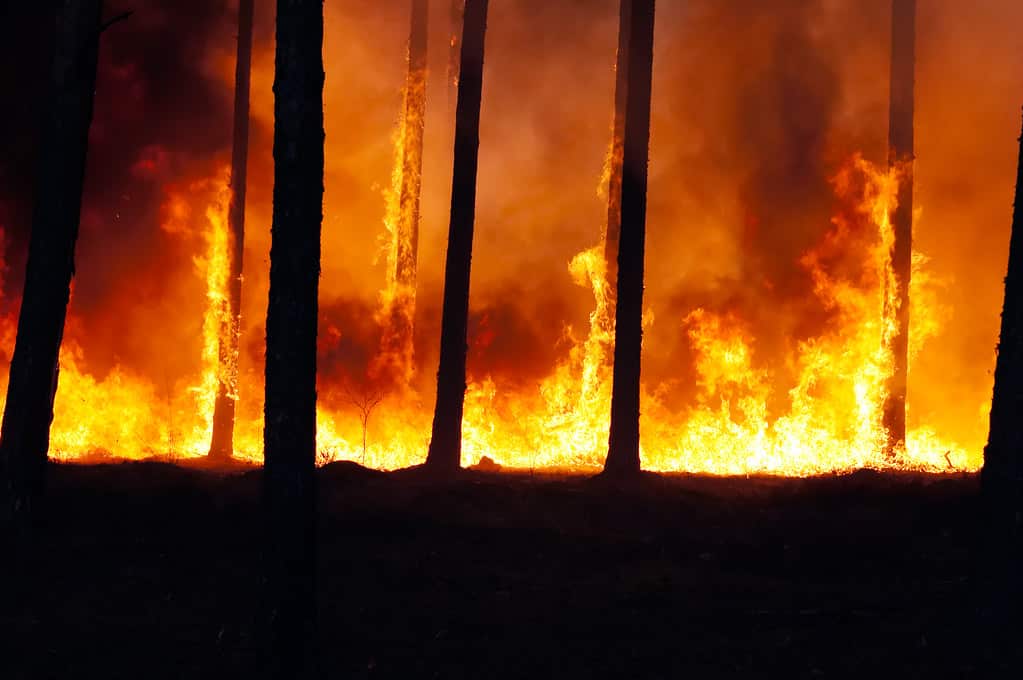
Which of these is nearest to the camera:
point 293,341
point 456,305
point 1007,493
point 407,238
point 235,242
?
point 293,341

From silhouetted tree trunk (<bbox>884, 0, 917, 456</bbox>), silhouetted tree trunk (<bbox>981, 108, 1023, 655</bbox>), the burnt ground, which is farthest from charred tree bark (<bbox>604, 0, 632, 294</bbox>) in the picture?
silhouetted tree trunk (<bbox>981, 108, 1023, 655</bbox>)

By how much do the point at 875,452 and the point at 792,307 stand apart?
506cm

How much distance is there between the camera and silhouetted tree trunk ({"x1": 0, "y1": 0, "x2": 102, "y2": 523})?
41.2 feet

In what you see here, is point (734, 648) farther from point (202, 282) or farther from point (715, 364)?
point (202, 282)

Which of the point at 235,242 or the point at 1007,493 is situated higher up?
the point at 235,242

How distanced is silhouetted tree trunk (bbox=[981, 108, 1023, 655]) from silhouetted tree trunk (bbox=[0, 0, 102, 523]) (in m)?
9.53

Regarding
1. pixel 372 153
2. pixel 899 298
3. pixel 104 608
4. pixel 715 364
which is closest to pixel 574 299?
pixel 715 364

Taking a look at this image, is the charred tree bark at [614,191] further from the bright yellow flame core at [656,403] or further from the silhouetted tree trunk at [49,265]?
the silhouetted tree trunk at [49,265]

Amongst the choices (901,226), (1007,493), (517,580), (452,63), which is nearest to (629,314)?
(517,580)

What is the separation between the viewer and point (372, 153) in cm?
3141

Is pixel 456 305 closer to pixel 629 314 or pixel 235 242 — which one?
pixel 629 314

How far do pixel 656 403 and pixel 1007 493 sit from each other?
18872 mm

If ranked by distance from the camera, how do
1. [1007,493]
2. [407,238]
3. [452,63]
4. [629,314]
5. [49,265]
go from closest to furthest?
1. [1007,493]
2. [49,265]
3. [629,314]
4. [407,238]
5. [452,63]

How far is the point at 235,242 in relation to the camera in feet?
84.7
